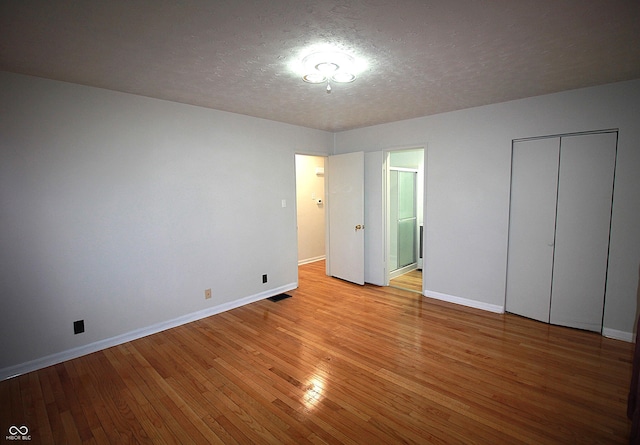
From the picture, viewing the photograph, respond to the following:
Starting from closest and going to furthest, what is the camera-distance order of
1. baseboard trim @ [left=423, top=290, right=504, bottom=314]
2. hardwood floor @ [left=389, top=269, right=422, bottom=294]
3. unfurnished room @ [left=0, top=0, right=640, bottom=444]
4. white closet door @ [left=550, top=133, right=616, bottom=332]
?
unfurnished room @ [left=0, top=0, right=640, bottom=444] < white closet door @ [left=550, top=133, right=616, bottom=332] < baseboard trim @ [left=423, top=290, right=504, bottom=314] < hardwood floor @ [left=389, top=269, right=422, bottom=294]

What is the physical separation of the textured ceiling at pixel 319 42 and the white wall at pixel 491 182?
0.29m

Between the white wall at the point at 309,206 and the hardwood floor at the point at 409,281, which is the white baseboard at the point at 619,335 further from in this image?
the white wall at the point at 309,206

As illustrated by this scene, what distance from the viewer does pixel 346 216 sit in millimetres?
5113

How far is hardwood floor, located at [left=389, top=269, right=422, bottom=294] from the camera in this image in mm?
4789

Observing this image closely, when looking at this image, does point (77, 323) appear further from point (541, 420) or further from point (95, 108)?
point (541, 420)

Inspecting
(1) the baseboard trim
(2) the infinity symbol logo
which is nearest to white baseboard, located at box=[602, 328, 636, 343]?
(1) the baseboard trim

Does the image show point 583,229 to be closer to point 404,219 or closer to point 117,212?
point 404,219

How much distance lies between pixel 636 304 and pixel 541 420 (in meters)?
1.92

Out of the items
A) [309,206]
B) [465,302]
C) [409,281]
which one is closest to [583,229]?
[465,302]

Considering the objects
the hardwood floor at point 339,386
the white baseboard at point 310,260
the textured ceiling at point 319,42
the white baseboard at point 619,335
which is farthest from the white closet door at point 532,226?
the white baseboard at point 310,260

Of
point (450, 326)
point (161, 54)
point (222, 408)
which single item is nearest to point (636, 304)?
point (450, 326)

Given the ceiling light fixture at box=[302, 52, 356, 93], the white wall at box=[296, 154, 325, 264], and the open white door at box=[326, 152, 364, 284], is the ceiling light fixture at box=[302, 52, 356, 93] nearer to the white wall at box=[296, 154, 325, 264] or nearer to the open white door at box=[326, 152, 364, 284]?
the open white door at box=[326, 152, 364, 284]

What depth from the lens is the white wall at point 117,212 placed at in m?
2.55

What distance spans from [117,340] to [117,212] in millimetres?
1304
